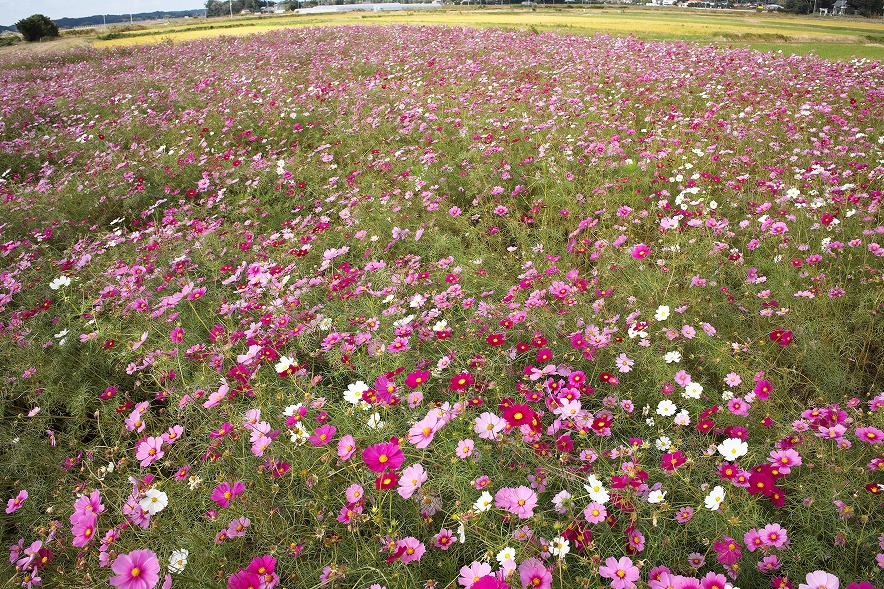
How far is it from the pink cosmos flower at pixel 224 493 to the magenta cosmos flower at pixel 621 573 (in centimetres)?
100

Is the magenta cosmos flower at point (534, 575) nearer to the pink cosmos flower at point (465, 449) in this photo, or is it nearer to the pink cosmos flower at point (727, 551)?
the pink cosmos flower at point (465, 449)

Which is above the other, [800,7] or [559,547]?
[800,7]

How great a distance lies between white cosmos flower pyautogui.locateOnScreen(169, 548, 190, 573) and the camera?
4.17 ft

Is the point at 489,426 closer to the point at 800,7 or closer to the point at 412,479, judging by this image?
the point at 412,479

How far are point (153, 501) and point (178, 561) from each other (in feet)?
0.63

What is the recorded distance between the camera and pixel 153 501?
4.47 ft

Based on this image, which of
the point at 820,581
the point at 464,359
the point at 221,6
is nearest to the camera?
the point at 820,581

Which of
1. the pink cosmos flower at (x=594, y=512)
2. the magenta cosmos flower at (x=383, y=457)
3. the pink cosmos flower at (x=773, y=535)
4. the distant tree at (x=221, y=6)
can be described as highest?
the distant tree at (x=221, y=6)

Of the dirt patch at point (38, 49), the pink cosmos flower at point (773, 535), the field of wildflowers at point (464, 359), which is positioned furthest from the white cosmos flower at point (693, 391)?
the dirt patch at point (38, 49)

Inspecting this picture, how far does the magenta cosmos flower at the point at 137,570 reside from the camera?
1117mm

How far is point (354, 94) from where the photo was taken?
7.38 m

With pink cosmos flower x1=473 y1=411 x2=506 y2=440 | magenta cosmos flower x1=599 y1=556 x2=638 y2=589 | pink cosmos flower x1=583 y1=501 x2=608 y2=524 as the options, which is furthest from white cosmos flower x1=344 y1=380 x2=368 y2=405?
magenta cosmos flower x1=599 y1=556 x2=638 y2=589

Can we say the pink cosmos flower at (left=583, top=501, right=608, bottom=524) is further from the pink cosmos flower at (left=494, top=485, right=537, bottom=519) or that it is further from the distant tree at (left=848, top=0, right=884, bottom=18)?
the distant tree at (left=848, top=0, right=884, bottom=18)

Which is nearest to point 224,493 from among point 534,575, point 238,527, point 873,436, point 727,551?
point 238,527
